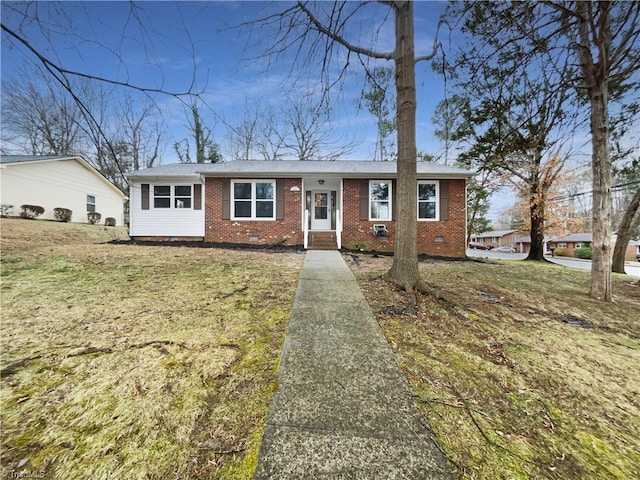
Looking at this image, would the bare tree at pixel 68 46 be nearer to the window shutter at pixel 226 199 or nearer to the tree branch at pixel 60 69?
the tree branch at pixel 60 69

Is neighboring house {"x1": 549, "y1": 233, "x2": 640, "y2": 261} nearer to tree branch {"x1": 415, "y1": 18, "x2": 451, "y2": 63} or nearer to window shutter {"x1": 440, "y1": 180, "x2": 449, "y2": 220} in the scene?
window shutter {"x1": 440, "y1": 180, "x2": 449, "y2": 220}

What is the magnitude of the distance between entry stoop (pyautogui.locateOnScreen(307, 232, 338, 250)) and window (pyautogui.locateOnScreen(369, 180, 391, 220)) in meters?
1.87

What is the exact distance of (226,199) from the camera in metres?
10.7

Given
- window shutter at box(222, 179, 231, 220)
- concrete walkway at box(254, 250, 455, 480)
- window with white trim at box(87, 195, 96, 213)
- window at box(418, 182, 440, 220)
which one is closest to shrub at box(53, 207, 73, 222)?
window with white trim at box(87, 195, 96, 213)

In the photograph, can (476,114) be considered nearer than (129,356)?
No

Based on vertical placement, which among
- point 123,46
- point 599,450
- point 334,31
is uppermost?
point 334,31

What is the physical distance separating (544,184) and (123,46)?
17354 millimetres

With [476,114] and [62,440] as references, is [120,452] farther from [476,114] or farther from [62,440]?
[476,114]

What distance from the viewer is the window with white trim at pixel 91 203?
1778cm

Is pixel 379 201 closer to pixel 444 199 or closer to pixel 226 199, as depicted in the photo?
pixel 444 199

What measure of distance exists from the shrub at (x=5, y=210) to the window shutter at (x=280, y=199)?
1475 centimetres

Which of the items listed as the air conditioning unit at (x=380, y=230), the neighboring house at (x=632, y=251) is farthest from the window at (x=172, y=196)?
the neighboring house at (x=632, y=251)

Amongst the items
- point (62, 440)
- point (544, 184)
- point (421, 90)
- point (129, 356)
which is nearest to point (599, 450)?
point (62, 440)

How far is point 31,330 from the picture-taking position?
2760 mm
